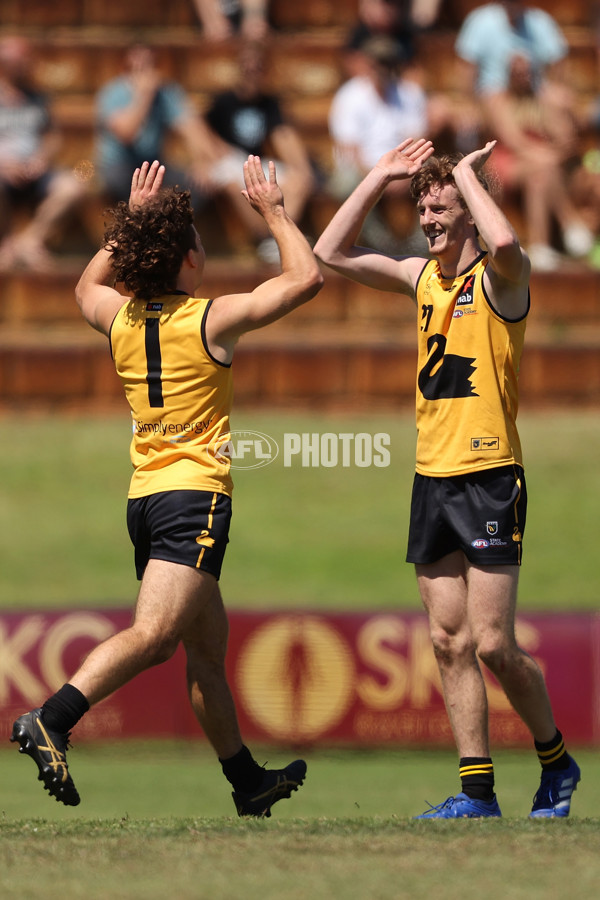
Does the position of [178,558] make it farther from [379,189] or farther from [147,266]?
[379,189]

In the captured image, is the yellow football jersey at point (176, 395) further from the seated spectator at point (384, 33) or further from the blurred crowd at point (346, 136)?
the seated spectator at point (384, 33)

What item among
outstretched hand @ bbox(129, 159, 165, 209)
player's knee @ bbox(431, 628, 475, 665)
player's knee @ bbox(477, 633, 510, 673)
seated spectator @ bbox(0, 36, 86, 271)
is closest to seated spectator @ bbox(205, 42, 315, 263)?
seated spectator @ bbox(0, 36, 86, 271)

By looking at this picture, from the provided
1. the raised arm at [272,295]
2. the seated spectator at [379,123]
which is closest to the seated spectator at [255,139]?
the seated spectator at [379,123]

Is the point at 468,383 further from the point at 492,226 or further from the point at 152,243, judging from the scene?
the point at 152,243

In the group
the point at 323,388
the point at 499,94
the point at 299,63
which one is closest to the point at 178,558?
the point at 323,388

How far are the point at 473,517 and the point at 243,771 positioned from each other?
136 centimetres

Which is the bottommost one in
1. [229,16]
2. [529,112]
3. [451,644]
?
[451,644]

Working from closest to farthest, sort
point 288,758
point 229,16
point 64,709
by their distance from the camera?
point 64,709, point 288,758, point 229,16

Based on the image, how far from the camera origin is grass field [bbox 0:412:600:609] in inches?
410

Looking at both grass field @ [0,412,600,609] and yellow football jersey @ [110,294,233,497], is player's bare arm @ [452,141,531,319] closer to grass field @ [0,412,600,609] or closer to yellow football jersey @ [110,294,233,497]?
yellow football jersey @ [110,294,233,497]

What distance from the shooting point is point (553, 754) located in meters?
5.34

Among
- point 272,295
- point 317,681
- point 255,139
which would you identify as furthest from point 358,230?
point 255,139

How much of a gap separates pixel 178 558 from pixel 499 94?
10.0m

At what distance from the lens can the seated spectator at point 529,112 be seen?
13570mm
